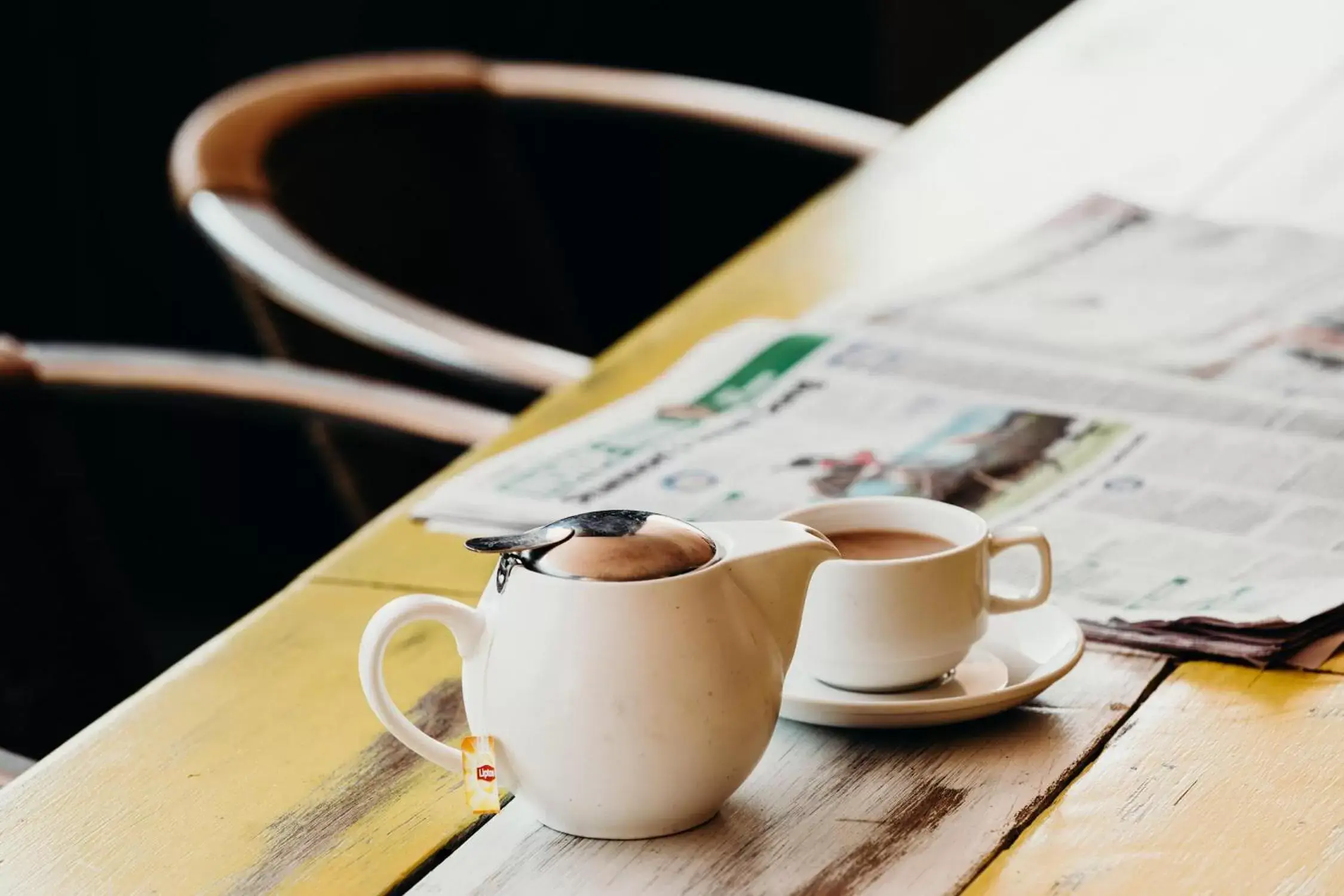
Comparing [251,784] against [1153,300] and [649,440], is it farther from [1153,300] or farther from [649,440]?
[1153,300]

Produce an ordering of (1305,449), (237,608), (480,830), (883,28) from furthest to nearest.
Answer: (883,28) → (237,608) → (1305,449) → (480,830)

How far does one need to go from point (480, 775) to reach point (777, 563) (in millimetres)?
110

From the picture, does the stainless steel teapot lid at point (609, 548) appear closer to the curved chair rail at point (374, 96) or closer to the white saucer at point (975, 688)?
the white saucer at point (975, 688)

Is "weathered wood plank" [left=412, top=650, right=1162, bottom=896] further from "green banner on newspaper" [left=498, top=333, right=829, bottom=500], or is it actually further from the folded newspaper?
"green banner on newspaper" [left=498, top=333, right=829, bottom=500]

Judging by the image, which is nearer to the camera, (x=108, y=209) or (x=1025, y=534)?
(x=1025, y=534)

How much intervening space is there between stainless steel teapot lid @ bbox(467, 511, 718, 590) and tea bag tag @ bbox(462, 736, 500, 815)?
1.9 inches

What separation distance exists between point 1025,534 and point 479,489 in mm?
311

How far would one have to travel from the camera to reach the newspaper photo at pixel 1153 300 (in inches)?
36.8

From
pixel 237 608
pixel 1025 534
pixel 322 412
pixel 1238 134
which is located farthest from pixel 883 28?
pixel 1025 534

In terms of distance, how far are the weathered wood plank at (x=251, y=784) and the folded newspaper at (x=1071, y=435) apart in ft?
0.47

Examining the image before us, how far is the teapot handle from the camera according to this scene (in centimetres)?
50

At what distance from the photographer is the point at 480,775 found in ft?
1.70

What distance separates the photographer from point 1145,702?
1.99ft

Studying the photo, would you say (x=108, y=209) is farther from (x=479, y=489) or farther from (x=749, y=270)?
(x=479, y=489)
